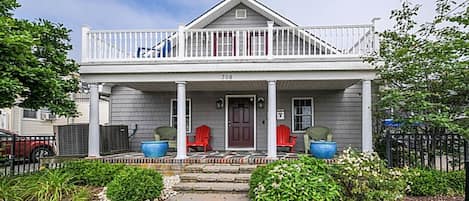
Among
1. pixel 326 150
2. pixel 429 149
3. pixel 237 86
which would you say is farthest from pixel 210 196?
pixel 237 86

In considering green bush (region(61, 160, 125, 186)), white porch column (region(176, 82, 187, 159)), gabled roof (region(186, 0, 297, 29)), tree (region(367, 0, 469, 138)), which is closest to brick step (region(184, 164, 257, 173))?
white porch column (region(176, 82, 187, 159))

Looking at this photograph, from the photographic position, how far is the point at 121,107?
44.1 ft

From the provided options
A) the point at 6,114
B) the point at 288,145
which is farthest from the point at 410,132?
the point at 6,114

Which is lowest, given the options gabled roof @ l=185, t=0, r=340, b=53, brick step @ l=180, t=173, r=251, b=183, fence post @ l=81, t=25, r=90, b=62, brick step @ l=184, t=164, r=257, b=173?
brick step @ l=180, t=173, r=251, b=183

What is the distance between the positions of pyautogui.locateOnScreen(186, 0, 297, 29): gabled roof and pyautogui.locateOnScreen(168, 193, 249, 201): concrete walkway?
272 inches

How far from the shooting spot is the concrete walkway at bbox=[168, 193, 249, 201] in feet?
23.2

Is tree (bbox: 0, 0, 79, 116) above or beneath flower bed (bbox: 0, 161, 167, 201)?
above

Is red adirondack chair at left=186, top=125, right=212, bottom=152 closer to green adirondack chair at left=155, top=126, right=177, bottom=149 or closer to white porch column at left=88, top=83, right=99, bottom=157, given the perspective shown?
green adirondack chair at left=155, top=126, right=177, bottom=149

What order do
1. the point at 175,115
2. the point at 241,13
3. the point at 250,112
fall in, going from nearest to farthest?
the point at 250,112, the point at 175,115, the point at 241,13

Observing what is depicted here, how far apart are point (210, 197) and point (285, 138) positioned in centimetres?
520

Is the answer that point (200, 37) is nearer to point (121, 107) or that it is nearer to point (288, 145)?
point (121, 107)

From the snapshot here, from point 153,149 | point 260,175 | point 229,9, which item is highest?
point 229,9

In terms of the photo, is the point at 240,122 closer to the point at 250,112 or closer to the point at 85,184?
the point at 250,112

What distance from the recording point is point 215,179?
8.22m
